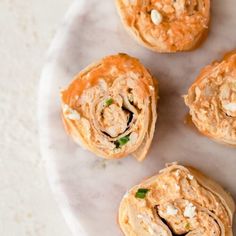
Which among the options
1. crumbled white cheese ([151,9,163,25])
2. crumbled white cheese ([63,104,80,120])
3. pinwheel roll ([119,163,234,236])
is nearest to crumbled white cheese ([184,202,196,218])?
pinwheel roll ([119,163,234,236])

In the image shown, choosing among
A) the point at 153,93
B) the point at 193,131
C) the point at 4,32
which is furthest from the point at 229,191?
the point at 4,32

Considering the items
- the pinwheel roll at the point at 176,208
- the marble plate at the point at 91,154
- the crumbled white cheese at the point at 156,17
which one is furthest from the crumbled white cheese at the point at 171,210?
the crumbled white cheese at the point at 156,17

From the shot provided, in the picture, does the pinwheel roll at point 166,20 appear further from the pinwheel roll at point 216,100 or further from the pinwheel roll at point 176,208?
the pinwheel roll at point 176,208

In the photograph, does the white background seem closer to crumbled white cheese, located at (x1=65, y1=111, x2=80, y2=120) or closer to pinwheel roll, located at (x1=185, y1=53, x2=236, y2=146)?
crumbled white cheese, located at (x1=65, y1=111, x2=80, y2=120)

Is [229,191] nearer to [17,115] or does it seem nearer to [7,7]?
[17,115]

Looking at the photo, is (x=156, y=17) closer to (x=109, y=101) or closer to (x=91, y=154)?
(x=109, y=101)

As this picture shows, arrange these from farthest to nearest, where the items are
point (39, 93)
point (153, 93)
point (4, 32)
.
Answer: point (4, 32), point (39, 93), point (153, 93)

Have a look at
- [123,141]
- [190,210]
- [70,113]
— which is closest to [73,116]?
[70,113]
